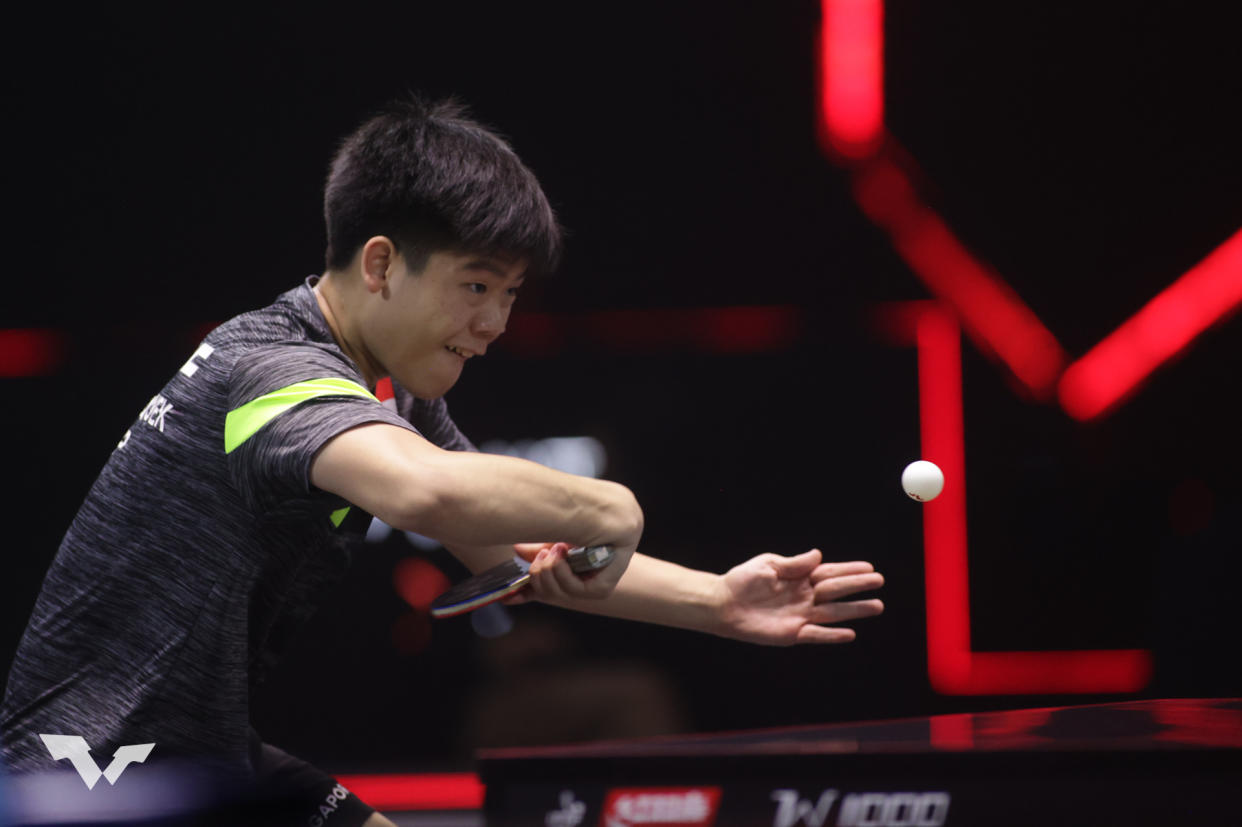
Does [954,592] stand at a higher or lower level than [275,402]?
higher

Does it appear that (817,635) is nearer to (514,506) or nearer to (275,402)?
(514,506)

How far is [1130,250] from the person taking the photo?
3.35 meters

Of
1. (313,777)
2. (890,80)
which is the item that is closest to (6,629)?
(313,777)

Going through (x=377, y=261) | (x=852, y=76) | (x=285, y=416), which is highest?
(x=852, y=76)

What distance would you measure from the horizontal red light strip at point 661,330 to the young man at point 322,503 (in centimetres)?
148

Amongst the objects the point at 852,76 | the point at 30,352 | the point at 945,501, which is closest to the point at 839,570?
the point at 945,501

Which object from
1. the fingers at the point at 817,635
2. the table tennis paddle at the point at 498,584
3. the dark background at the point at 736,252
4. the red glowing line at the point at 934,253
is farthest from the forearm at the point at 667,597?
the red glowing line at the point at 934,253

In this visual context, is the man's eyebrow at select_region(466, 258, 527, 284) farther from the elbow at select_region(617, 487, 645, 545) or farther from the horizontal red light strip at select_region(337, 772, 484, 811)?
the horizontal red light strip at select_region(337, 772, 484, 811)

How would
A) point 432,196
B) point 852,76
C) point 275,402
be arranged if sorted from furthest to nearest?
1. point 852,76
2. point 432,196
3. point 275,402

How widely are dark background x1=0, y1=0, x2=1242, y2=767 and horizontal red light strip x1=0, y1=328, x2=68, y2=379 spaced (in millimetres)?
41

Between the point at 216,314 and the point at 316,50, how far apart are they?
0.81 meters

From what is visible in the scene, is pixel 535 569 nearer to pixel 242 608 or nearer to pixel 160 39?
pixel 242 608

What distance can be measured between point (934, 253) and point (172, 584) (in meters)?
2.42

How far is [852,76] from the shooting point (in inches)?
131
